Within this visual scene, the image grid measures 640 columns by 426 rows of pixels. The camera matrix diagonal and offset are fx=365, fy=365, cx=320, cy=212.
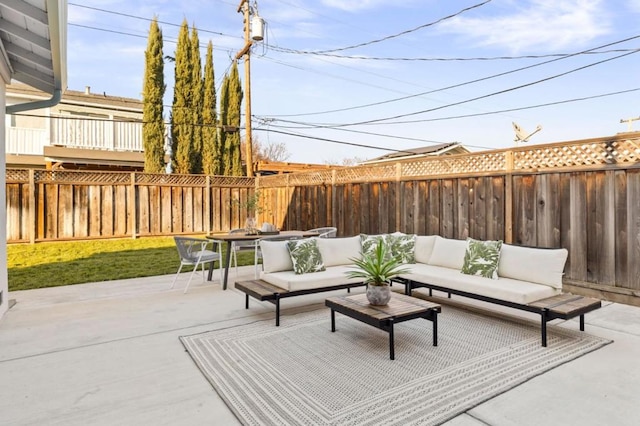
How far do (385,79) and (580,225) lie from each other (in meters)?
10.6

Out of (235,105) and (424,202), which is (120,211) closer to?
(235,105)

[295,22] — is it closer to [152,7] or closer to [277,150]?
[152,7]

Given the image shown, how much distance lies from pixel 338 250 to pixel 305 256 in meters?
0.67

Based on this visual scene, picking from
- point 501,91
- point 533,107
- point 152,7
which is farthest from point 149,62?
point 533,107

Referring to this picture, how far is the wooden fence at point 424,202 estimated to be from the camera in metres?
4.33

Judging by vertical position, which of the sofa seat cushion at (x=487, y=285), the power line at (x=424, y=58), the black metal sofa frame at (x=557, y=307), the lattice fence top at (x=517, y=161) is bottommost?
the black metal sofa frame at (x=557, y=307)

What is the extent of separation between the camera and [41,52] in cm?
346

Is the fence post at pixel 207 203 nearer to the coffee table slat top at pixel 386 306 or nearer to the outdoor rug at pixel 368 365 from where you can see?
the outdoor rug at pixel 368 365

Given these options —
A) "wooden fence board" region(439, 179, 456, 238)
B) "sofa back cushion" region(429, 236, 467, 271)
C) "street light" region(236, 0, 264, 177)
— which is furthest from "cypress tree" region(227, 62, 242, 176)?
"sofa back cushion" region(429, 236, 467, 271)

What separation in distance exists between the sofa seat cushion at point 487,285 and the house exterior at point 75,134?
35.8 feet

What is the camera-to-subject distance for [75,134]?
1178cm

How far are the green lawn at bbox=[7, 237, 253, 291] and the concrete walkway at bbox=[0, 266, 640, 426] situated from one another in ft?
4.96

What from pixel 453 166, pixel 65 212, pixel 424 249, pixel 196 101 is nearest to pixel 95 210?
pixel 65 212

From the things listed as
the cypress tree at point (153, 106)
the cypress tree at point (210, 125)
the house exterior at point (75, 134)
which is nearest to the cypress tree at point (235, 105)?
the cypress tree at point (210, 125)
